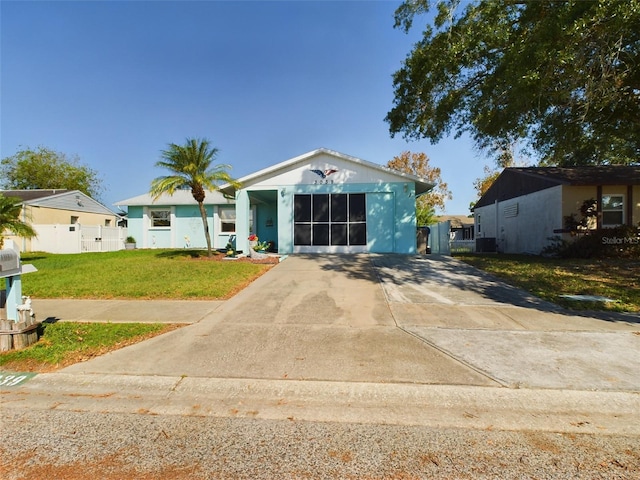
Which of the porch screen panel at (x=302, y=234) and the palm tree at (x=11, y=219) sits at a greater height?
the palm tree at (x=11, y=219)

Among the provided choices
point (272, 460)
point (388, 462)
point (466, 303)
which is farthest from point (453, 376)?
point (466, 303)

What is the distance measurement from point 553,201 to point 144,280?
17.6 meters

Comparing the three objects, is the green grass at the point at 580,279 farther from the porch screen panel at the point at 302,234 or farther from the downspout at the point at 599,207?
the porch screen panel at the point at 302,234

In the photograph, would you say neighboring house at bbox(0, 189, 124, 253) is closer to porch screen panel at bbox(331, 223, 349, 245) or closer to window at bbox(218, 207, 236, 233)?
window at bbox(218, 207, 236, 233)

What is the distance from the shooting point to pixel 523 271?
10180 mm

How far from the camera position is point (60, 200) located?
74.0 feet

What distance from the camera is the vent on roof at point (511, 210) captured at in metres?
18.8

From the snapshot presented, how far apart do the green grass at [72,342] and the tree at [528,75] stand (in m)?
10.7

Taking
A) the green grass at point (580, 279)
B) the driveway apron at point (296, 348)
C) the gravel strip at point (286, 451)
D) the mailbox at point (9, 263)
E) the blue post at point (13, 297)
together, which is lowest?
the gravel strip at point (286, 451)

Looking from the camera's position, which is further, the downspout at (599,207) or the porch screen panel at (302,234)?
the porch screen panel at (302,234)

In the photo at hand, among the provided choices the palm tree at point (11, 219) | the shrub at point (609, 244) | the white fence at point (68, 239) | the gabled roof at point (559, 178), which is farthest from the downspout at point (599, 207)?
the white fence at point (68, 239)

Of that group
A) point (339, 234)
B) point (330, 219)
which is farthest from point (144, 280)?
point (339, 234)

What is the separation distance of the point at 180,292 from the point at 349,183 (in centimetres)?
922

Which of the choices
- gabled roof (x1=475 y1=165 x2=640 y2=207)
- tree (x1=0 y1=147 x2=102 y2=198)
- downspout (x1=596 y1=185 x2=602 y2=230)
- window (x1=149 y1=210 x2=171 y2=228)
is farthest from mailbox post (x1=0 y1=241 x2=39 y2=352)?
tree (x1=0 y1=147 x2=102 y2=198)
